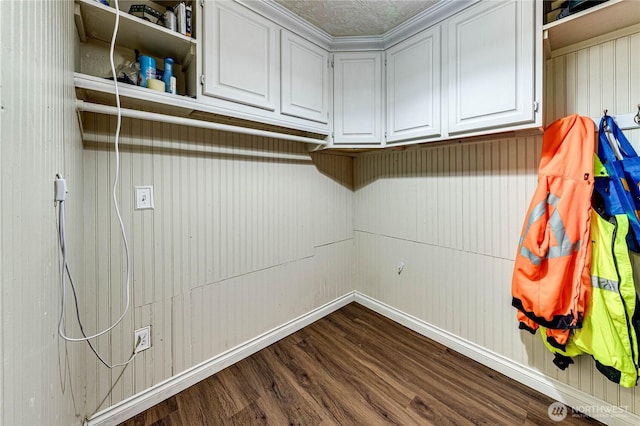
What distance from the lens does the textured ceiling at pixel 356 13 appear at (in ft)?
5.49

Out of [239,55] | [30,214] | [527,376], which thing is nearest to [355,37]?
[239,55]

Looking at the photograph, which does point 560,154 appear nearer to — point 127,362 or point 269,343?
point 269,343

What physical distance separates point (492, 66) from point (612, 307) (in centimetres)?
140

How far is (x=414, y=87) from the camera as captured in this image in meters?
1.89

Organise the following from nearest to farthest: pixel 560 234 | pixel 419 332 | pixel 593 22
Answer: pixel 593 22 → pixel 560 234 → pixel 419 332

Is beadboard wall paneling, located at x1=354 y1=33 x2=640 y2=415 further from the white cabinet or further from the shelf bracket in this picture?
the shelf bracket

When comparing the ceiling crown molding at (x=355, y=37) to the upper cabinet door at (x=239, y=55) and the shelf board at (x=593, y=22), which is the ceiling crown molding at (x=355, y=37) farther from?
the shelf board at (x=593, y=22)

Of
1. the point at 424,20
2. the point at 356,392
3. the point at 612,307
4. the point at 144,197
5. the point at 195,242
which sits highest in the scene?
the point at 424,20

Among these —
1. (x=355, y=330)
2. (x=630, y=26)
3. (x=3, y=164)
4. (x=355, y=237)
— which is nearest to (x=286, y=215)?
(x=355, y=237)

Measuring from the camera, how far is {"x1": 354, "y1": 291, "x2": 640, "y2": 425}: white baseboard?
1400 millimetres

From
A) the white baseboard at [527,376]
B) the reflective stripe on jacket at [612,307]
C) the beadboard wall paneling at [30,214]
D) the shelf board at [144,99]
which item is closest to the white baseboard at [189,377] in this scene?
the beadboard wall paneling at [30,214]

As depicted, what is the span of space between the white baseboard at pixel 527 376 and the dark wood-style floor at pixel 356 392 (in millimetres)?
48

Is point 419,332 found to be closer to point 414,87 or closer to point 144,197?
point 414,87

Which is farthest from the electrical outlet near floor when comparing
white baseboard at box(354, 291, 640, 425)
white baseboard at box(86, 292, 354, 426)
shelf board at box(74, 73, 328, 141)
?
white baseboard at box(354, 291, 640, 425)
